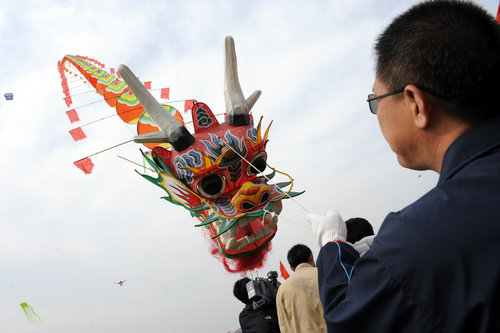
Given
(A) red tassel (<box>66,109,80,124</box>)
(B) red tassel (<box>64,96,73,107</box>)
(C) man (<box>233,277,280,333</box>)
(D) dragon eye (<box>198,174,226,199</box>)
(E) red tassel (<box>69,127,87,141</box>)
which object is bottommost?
(C) man (<box>233,277,280,333</box>)

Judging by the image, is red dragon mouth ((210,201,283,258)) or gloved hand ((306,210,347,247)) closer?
gloved hand ((306,210,347,247))

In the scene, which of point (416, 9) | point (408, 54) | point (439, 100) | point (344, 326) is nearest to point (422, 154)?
point (439, 100)

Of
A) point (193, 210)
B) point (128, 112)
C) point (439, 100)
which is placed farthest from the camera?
point (128, 112)

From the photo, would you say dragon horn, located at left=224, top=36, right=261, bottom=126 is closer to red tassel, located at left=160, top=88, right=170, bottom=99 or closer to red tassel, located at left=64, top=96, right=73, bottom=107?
red tassel, located at left=160, top=88, right=170, bottom=99

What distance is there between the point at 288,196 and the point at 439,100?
2.47m

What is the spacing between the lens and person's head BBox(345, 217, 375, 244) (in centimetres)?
277

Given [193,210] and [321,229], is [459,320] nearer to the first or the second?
[321,229]

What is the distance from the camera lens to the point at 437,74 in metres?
1.09

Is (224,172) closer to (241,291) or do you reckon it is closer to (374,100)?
(241,291)

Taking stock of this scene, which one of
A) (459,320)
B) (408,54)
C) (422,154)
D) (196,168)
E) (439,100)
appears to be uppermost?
(196,168)

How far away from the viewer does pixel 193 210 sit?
3762 mm

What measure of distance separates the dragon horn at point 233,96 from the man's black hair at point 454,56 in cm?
271

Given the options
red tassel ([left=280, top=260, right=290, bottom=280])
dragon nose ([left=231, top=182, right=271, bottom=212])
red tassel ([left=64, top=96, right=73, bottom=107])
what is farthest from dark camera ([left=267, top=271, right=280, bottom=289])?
red tassel ([left=64, top=96, right=73, bottom=107])

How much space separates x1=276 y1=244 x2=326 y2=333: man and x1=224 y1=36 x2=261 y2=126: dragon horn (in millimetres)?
1614
